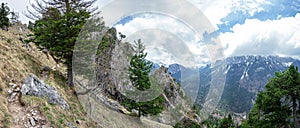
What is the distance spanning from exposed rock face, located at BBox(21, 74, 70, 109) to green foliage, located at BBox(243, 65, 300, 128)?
844 inches

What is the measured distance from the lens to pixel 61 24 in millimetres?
23672

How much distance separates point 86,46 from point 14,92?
8337 mm

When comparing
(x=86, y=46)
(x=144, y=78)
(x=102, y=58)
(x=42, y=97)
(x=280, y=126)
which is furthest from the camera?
(x=144, y=78)

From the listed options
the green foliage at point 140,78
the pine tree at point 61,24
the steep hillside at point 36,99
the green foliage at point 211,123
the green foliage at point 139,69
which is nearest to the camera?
the steep hillside at point 36,99

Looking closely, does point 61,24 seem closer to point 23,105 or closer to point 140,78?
point 23,105

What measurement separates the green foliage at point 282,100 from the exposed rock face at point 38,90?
21.4 metres

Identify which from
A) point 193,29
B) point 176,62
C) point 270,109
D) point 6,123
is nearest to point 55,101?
point 6,123

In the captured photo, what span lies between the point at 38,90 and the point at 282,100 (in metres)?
24.5

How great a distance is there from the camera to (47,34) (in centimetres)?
2373

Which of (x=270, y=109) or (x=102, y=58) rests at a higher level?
(x=102, y=58)

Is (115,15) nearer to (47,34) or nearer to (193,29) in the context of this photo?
(193,29)

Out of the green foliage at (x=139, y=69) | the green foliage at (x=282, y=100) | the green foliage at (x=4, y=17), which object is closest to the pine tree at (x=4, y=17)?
the green foliage at (x=4, y=17)

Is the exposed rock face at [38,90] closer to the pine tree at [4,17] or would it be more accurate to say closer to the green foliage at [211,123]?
the pine tree at [4,17]

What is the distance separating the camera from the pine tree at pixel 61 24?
23703mm
